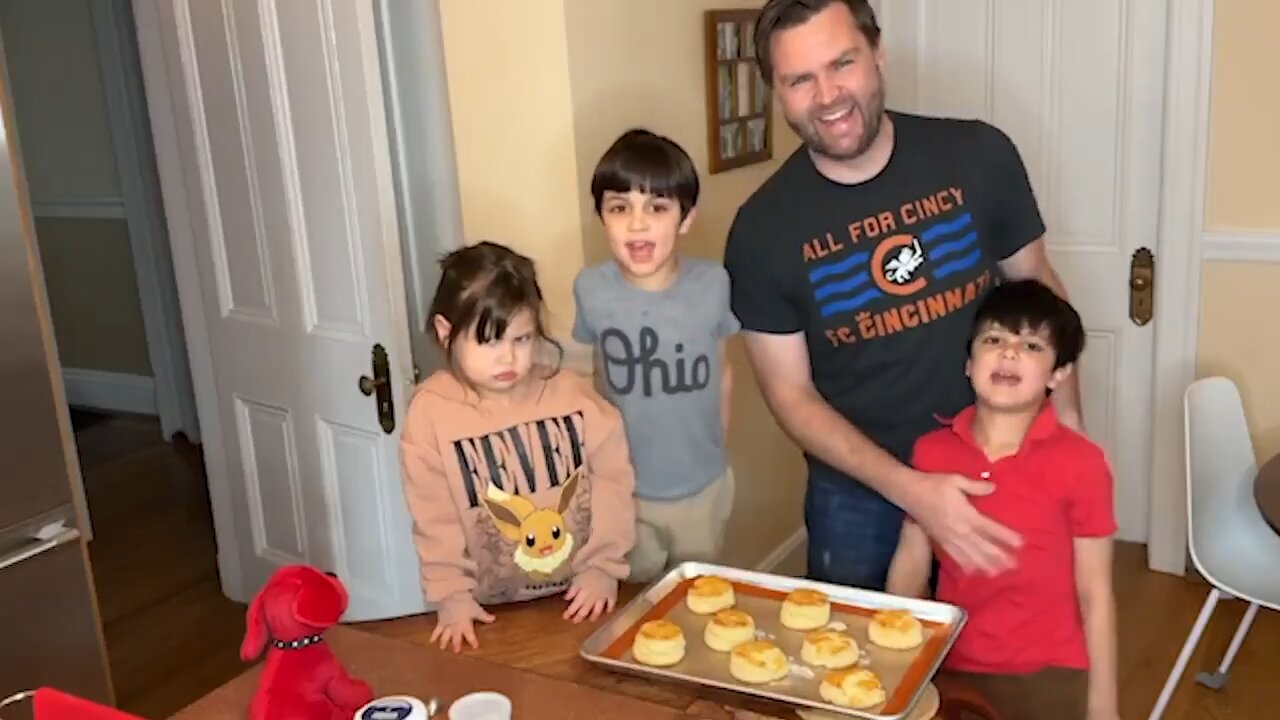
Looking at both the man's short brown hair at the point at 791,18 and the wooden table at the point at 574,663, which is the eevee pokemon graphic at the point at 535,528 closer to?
the wooden table at the point at 574,663

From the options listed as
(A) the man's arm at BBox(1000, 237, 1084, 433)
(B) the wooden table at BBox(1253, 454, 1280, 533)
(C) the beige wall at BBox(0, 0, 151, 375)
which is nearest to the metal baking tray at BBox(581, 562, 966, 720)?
(A) the man's arm at BBox(1000, 237, 1084, 433)

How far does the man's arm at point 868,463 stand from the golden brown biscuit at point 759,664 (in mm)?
372

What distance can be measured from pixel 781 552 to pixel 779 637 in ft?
6.63

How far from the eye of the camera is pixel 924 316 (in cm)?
188

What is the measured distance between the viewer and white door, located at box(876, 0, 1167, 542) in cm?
335

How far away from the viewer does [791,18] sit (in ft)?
6.00

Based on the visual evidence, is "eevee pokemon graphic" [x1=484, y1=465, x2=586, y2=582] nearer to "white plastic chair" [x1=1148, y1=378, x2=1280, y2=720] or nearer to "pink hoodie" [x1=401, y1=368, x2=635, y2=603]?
"pink hoodie" [x1=401, y1=368, x2=635, y2=603]

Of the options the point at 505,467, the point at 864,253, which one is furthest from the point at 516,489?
the point at 864,253

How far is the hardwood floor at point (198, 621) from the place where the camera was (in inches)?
112

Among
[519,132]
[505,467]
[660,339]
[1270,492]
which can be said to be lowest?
[1270,492]

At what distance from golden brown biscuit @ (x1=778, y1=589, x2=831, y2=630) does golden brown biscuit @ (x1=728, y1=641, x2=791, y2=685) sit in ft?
0.28

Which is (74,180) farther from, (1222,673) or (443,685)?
(1222,673)

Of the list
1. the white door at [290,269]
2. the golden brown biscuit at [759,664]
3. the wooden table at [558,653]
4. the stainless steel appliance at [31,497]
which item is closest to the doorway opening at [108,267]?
the white door at [290,269]

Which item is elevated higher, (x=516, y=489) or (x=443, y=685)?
(x=516, y=489)
